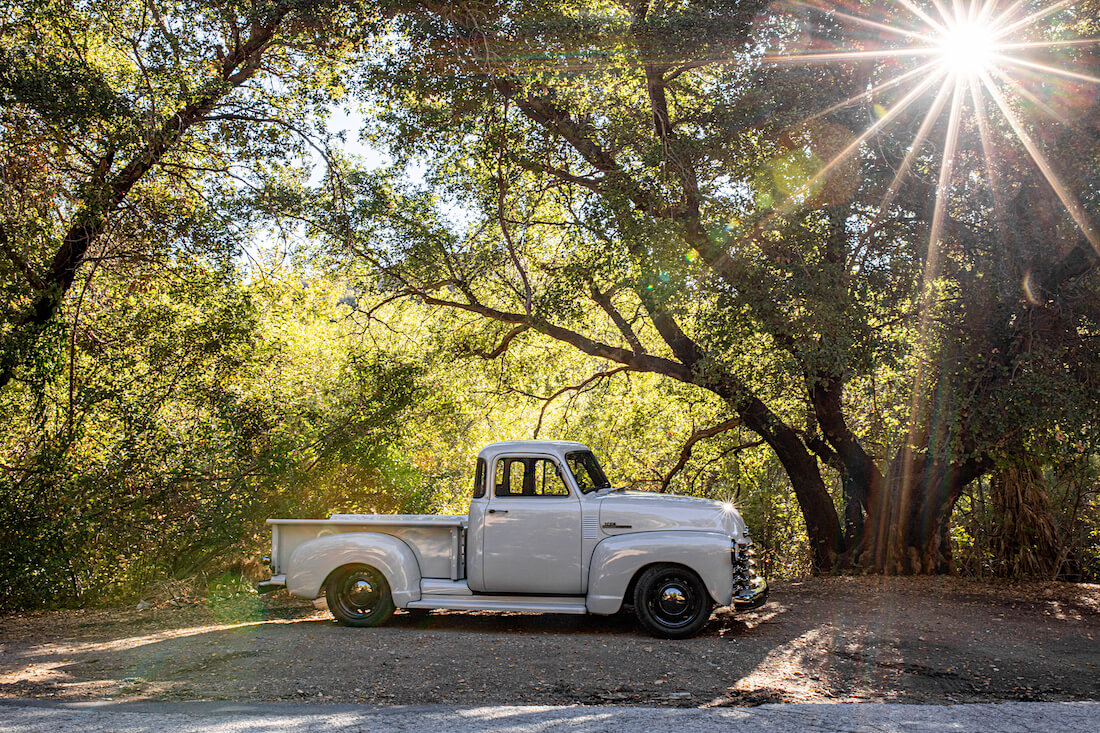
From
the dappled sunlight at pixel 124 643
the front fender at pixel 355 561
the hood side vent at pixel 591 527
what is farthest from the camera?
the front fender at pixel 355 561

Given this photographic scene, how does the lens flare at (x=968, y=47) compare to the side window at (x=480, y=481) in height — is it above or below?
above

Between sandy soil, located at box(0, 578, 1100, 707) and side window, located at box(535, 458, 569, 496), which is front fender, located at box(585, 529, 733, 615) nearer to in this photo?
sandy soil, located at box(0, 578, 1100, 707)

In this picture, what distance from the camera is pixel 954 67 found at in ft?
33.4

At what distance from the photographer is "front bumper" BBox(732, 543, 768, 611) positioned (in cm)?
803

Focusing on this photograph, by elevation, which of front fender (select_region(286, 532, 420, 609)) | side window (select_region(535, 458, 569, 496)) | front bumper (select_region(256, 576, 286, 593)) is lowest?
front bumper (select_region(256, 576, 286, 593))

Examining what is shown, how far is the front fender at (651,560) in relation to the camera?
7.88 m

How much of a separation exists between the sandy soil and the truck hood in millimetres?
1033

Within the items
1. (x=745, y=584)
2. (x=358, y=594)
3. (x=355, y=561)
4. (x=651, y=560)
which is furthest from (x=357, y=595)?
(x=745, y=584)

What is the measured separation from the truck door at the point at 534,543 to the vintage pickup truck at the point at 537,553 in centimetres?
1

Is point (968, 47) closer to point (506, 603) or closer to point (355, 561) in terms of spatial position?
point (506, 603)

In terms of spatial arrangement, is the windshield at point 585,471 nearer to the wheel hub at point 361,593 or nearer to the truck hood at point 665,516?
the truck hood at point 665,516

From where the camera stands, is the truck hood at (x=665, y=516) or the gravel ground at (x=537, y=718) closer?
the gravel ground at (x=537, y=718)

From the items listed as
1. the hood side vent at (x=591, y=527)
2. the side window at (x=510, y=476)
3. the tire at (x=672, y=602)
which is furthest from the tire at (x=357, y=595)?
the tire at (x=672, y=602)

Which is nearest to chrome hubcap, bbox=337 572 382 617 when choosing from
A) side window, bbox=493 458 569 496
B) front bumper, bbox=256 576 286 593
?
front bumper, bbox=256 576 286 593
